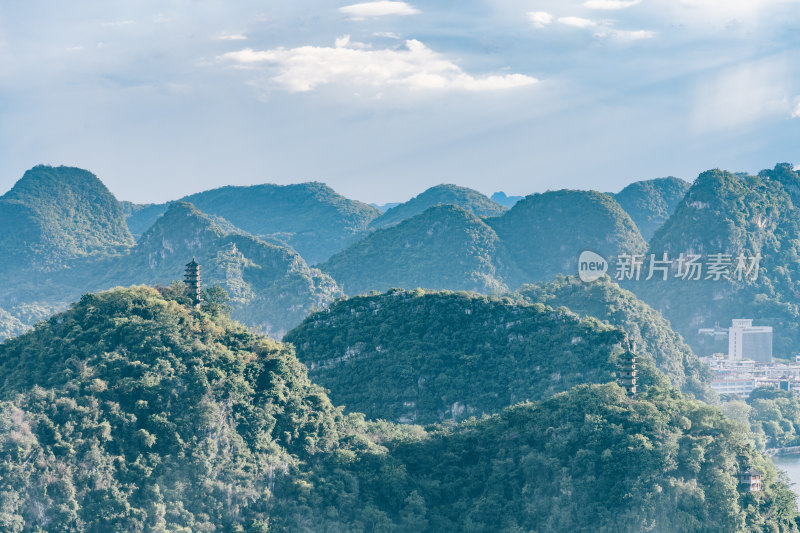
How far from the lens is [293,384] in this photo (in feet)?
238

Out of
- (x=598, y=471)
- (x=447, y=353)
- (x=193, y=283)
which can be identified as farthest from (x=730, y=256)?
(x=193, y=283)

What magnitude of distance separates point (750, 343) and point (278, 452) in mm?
100390

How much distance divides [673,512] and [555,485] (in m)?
6.61

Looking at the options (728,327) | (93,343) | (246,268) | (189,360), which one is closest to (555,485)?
(189,360)

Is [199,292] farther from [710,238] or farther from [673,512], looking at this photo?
[710,238]

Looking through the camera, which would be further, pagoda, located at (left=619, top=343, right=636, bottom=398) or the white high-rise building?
the white high-rise building

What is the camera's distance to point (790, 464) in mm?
107625

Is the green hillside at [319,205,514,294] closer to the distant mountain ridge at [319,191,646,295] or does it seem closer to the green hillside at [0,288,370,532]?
the distant mountain ridge at [319,191,646,295]

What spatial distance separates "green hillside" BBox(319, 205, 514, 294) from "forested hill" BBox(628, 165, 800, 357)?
2544 centimetres

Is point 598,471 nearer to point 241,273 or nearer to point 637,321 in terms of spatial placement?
point 637,321

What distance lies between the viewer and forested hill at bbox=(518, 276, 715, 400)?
390 feet

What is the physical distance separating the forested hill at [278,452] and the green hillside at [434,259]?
114432mm

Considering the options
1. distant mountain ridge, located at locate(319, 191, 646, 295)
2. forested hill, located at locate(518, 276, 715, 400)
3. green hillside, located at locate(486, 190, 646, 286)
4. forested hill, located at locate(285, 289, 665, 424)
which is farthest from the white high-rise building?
forested hill, located at locate(285, 289, 665, 424)

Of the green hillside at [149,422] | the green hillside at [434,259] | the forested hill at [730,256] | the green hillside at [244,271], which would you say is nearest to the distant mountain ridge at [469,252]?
the green hillside at [434,259]
